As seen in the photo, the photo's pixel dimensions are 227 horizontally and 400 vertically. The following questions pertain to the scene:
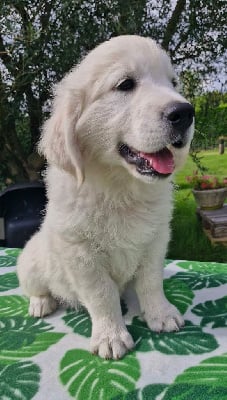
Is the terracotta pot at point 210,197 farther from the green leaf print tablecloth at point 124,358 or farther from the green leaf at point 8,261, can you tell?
the green leaf print tablecloth at point 124,358

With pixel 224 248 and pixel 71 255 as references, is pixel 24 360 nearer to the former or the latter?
pixel 71 255

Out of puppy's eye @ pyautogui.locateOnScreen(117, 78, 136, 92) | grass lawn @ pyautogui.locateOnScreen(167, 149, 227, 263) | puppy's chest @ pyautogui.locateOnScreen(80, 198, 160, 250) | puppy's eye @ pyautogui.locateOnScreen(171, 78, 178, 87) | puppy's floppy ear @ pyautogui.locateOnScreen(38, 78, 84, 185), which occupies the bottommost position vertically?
grass lawn @ pyautogui.locateOnScreen(167, 149, 227, 263)

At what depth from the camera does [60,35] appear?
3252 mm

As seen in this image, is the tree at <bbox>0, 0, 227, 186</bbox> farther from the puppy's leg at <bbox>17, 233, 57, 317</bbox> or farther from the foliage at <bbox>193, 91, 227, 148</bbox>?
the puppy's leg at <bbox>17, 233, 57, 317</bbox>

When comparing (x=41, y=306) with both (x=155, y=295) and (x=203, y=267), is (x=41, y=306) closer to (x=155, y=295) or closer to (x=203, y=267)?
(x=155, y=295)

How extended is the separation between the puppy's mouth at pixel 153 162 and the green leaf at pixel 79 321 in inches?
28.7

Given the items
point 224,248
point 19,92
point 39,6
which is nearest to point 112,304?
point 19,92

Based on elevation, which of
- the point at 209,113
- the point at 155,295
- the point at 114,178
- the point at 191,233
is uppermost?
the point at 209,113

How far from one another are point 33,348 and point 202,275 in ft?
3.50

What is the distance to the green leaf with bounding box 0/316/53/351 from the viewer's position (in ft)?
5.56

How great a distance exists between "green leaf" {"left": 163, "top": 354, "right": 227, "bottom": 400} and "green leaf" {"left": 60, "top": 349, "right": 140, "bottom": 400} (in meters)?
0.14

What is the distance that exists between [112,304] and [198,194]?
10.5 feet

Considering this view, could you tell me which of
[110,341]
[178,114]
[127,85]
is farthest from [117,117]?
[110,341]

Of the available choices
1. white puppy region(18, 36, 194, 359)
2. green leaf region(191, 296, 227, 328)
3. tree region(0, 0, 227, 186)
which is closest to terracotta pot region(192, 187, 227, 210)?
tree region(0, 0, 227, 186)
